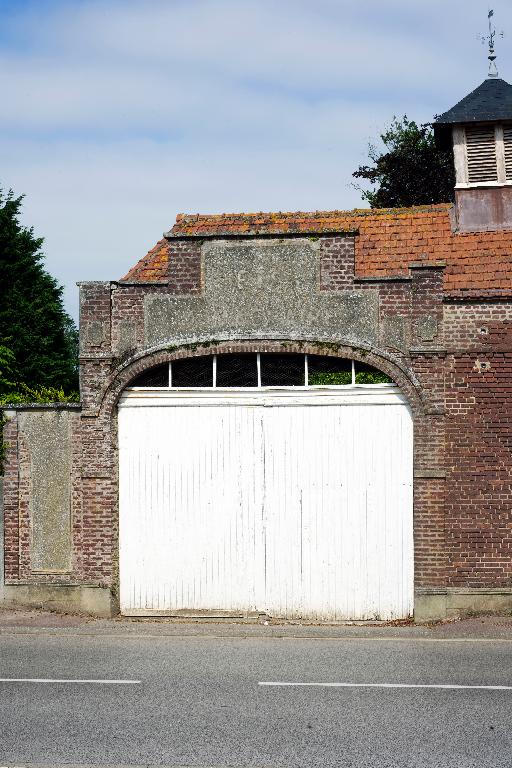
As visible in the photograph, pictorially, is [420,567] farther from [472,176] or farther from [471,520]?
[472,176]

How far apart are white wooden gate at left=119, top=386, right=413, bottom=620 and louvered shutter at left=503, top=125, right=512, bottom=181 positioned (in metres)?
4.73

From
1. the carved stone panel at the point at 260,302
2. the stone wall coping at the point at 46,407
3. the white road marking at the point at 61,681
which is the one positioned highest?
the carved stone panel at the point at 260,302

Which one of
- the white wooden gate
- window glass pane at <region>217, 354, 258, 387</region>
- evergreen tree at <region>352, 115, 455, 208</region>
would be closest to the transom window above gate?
window glass pane at <region>217, 354, 258, 387</region>

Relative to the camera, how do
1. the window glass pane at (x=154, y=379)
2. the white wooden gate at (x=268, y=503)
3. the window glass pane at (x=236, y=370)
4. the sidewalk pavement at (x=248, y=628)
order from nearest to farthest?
the sidewalk pavement at (x=248, y=628), the white wooden gate at (x=268, y=503), the window glass pane at (x=236, y=370), the window glass pane at (x=154, y=379)

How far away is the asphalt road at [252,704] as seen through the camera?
7637mm

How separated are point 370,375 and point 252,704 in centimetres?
610

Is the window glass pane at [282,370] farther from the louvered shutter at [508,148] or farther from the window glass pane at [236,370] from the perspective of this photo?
the louvered shutter at [508,148]

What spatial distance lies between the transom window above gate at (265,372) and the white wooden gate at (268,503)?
18 cm

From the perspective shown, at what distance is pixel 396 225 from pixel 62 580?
763 centimetres

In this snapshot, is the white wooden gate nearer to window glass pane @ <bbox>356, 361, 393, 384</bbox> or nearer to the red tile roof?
window glass pane @ <bbox>356, 361, 393, 384</bbox>

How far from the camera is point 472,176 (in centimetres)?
1611

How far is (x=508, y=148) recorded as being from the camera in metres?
16.1

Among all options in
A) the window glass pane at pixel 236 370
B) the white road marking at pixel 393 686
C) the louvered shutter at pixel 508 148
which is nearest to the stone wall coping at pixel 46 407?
the window glass pane at pixel 236 370

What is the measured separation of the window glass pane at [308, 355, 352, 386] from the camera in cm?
1409
